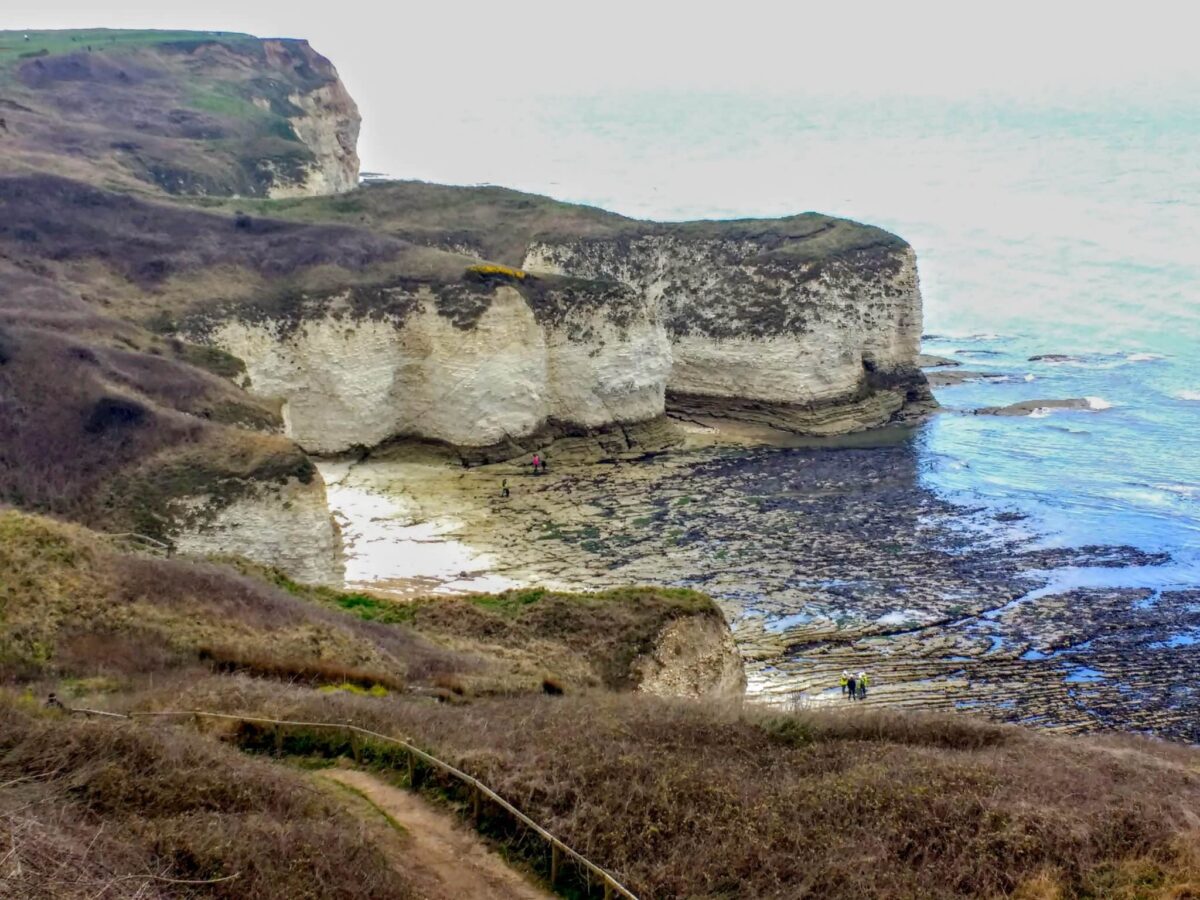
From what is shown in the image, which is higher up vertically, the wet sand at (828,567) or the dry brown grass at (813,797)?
the dry brown grass at (813,797)

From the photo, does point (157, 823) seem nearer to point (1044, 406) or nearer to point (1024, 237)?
point (1044, 406)

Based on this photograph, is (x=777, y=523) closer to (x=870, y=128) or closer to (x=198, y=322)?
(x=198, y=322)

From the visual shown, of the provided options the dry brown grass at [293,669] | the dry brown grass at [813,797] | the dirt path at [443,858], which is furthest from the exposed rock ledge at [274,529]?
the dirt path at [443,858]

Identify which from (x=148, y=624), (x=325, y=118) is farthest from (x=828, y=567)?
(x=325, y=118)

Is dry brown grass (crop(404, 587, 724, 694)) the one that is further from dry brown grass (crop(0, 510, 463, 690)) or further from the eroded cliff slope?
the eroded cliff slope

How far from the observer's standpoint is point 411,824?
12094 millimetres

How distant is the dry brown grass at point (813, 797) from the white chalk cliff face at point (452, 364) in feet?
86.0

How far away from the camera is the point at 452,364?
4112cm

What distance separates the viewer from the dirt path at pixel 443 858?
10875 mm

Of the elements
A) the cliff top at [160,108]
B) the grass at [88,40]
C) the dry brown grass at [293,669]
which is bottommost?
the dry brown grass at [293,669]

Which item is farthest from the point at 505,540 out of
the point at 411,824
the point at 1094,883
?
the point at 1094,883

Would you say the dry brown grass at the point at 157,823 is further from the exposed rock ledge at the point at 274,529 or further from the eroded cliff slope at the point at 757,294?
the eroded cliff slope at the point at 757,294

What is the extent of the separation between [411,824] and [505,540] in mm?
21087

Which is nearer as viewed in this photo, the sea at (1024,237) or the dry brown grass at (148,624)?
the dry brown grass at (148,624)
